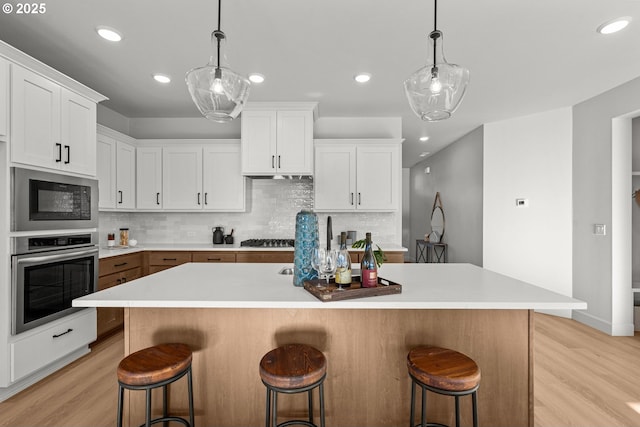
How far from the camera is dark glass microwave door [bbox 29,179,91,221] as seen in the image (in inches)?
92.0

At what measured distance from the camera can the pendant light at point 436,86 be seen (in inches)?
66.2

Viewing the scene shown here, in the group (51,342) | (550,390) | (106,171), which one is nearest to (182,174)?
(106,171)

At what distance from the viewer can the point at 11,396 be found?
224 centimetres

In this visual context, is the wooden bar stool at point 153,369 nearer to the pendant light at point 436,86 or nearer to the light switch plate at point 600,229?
the pendant light at point 436,86

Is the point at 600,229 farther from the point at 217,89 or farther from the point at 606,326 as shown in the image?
the point at 217,89

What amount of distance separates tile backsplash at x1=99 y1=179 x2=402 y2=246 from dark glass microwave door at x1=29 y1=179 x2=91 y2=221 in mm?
1677

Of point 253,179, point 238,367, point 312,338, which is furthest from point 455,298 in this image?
point 253,179

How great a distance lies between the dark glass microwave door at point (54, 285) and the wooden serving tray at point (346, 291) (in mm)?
2172

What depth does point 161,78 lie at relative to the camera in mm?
3217

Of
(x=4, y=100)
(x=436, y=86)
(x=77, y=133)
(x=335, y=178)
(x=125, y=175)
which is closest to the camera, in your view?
(x=436, y=86)

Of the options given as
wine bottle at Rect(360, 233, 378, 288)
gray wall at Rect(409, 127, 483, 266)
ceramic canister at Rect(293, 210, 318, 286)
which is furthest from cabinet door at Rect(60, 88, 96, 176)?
gray wall at Rect(409, 127, 483, 266)

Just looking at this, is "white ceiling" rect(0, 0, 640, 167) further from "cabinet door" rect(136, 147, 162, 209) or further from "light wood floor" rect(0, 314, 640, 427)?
"light wood floor" rect(0, 314, 640, 427)

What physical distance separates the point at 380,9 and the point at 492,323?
6.95 feet

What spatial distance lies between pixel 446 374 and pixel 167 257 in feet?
11.4
